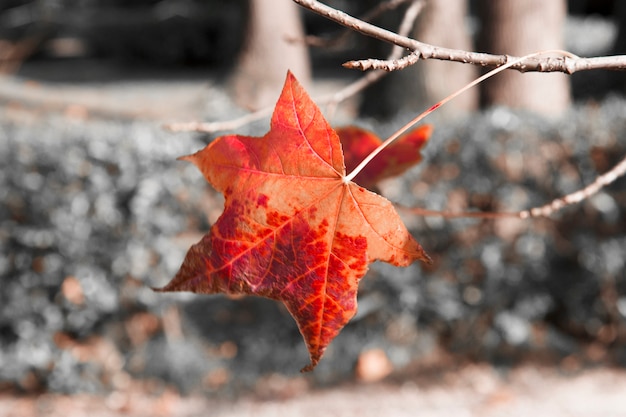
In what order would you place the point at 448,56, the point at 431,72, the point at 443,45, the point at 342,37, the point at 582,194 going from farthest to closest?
the point at 431,72 < the point at 443,45 < the point at 342,37 < the point at 582,194 < the point at 448,56

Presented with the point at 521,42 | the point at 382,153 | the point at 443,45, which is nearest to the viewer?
the point at 382,153

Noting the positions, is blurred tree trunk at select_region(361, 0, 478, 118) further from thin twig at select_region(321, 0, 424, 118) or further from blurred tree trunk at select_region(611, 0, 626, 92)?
thin twig at select_region(321, 0, 424, 118)

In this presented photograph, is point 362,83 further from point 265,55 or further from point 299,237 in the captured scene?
point 265,55

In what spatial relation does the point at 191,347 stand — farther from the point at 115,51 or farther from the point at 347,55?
the point at 115,51

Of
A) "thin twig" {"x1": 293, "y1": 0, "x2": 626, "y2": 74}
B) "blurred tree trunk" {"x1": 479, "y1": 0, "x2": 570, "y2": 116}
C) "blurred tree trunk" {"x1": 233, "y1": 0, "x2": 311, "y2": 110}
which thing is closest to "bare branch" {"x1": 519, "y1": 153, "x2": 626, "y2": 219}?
"thin twig" {"x1": 293, "y1": 0, "x2": 626, "y2": 74}

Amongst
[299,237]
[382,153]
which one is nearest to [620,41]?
[382,153]

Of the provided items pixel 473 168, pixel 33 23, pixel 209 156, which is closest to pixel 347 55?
pixel 33 23
